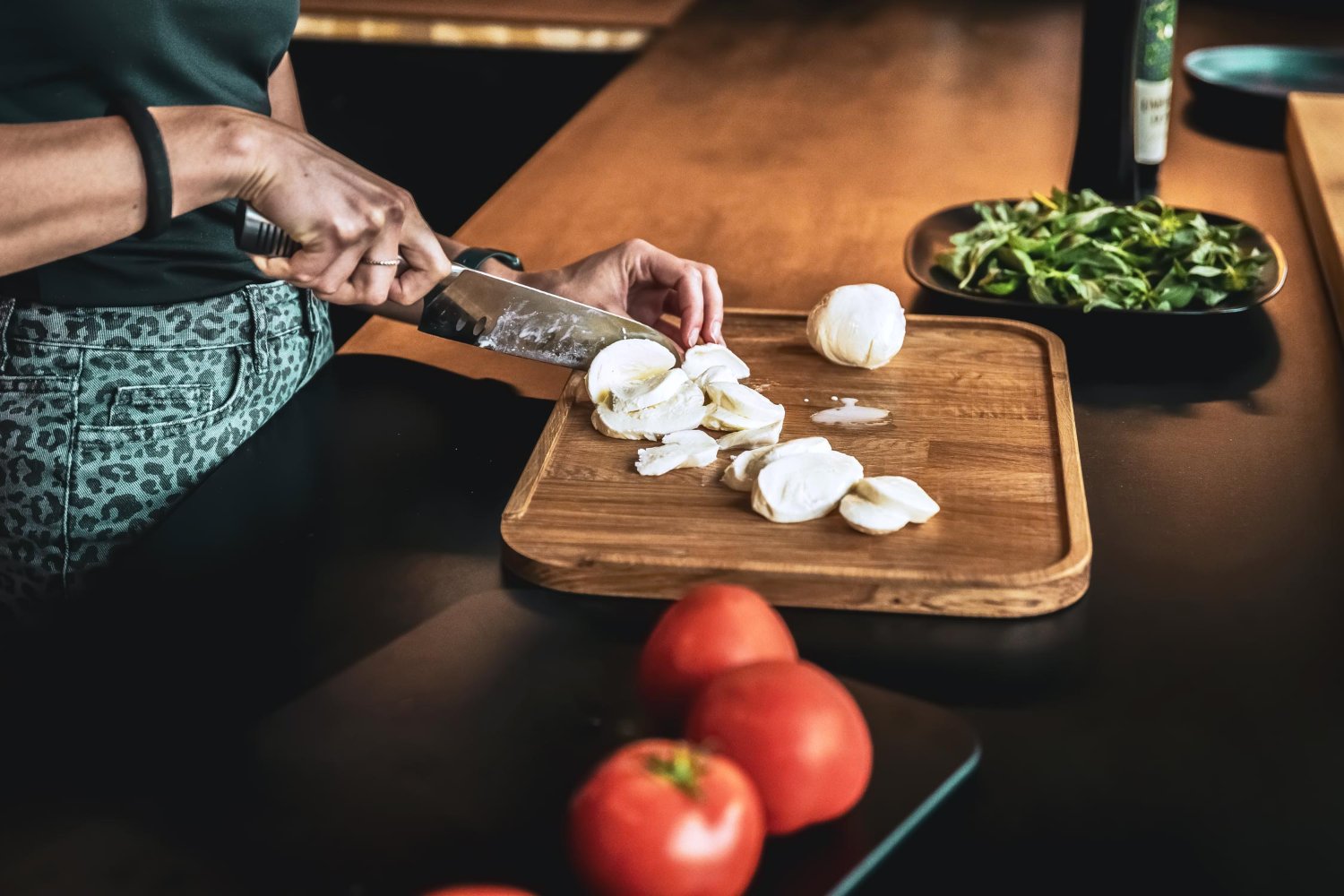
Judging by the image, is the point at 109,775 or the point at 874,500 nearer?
the point at 109,775

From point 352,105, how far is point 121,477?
2.45 meters

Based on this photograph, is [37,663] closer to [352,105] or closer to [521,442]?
[521,442]

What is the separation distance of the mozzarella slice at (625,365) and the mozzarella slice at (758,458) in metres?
0.19

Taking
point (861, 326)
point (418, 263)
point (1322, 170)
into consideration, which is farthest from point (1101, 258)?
point (418, 263)

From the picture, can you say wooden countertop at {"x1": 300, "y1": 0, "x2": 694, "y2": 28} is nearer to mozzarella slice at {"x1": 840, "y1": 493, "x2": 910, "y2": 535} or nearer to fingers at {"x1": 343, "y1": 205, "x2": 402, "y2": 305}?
fingers at {"x1": 343, "y1": 205, "x2": 402, "y2": 305}

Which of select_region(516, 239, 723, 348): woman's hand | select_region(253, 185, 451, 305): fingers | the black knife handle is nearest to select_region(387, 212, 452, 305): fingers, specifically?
select_region(253, 185, 451, 305): fingers

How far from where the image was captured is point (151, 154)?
0.94 m

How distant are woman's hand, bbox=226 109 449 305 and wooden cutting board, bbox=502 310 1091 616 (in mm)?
215

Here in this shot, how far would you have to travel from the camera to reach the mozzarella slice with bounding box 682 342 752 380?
4.15ft

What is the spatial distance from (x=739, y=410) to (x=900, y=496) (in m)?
0.23

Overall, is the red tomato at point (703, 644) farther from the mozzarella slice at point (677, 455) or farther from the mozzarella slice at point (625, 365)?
the mozzarella slice at point (625, 365)

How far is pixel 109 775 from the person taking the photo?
0.79m

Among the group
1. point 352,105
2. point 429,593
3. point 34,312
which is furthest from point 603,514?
point 352,105

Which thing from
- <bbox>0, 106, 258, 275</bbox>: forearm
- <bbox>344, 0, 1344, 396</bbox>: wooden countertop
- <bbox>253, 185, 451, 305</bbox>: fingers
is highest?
<bbox>0, 106, 258, 275</bbox>: forearm
